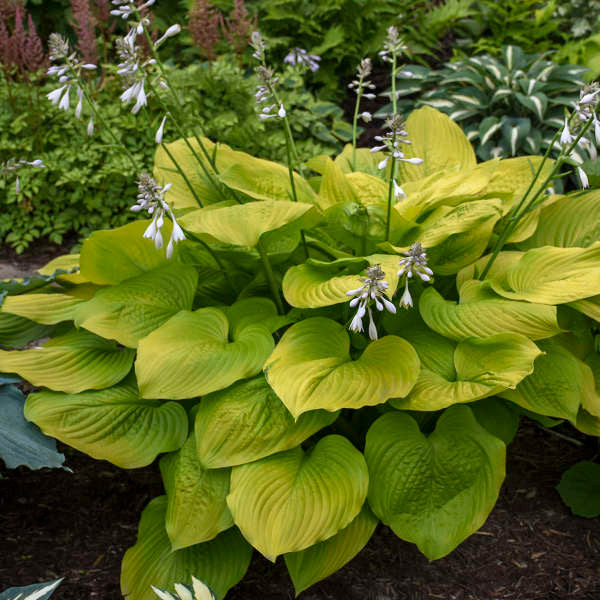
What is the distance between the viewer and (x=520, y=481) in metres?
2.55

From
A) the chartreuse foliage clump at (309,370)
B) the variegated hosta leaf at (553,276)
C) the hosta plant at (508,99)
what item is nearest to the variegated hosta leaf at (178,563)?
the chartreuse foliage clump at (309,370)

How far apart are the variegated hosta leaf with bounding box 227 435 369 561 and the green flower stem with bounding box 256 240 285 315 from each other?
64 cm

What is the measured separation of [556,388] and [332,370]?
2.44 feet

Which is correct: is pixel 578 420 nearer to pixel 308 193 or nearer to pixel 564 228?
pixel 564 228

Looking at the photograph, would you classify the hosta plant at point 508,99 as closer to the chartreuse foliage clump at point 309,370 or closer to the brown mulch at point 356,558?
the chartreuse foliage clump at point 309,370

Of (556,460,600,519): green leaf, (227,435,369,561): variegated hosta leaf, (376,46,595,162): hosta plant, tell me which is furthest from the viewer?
(376,46,595,162): hosta plant

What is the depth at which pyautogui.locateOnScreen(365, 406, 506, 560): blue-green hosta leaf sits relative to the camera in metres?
1.91

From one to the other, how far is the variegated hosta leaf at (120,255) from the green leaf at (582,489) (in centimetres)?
175

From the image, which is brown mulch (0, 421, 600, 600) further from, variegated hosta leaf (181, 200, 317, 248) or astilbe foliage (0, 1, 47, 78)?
astilbe foliage (0, 1, 47, 78)

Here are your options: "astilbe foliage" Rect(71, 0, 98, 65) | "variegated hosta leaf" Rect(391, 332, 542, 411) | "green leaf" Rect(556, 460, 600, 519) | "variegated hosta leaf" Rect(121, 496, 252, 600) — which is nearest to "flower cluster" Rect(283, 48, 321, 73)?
"astilbe foliage" Rect(71, 0, 98, 65)

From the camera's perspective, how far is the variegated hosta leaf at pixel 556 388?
6.72ft

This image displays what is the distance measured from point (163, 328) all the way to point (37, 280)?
831mm

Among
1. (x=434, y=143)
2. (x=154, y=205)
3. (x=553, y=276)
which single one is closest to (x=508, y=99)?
(x=434, y=143)

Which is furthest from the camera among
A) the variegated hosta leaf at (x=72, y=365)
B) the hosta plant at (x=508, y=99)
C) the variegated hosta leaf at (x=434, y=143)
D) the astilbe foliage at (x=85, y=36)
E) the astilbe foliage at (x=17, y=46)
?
the hosta plant at (x=508, y=99)
